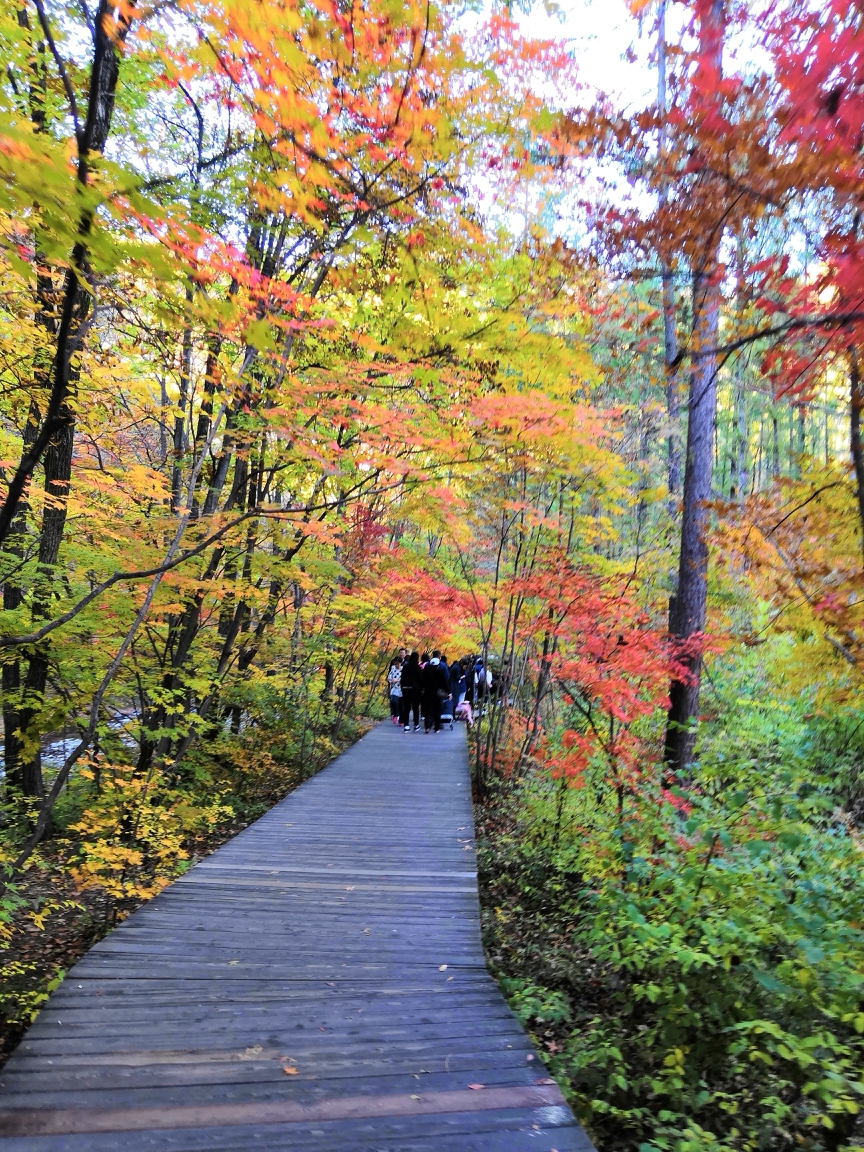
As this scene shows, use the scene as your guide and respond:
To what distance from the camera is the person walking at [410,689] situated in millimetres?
12234

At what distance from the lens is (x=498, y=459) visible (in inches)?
273

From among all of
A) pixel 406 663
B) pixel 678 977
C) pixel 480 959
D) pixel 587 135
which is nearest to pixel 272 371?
pixel 587 135

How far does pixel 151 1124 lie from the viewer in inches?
90.7

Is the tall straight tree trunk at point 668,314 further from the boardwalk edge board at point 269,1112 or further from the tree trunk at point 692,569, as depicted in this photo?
the boardwalk edge board at point 269,1112

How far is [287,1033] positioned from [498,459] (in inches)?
217

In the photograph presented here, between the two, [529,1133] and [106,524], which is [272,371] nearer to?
[106,524]

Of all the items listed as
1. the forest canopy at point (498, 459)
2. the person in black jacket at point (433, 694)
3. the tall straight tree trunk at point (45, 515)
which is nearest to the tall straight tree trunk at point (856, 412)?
the forest canopy at point (498, 459)

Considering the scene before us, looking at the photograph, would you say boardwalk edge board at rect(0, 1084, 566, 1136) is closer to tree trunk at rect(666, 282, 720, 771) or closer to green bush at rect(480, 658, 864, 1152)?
green bush at rect(480, 658, 864, 1152)

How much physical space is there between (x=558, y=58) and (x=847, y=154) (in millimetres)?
3718

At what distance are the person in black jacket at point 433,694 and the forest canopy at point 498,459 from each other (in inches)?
91.9

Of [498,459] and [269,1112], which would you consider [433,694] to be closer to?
[498,459]

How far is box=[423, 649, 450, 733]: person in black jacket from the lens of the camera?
12.1m

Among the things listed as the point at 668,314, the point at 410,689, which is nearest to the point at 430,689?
the point at 410,689

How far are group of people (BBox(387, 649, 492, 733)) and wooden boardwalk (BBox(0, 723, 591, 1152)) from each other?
697 cm
